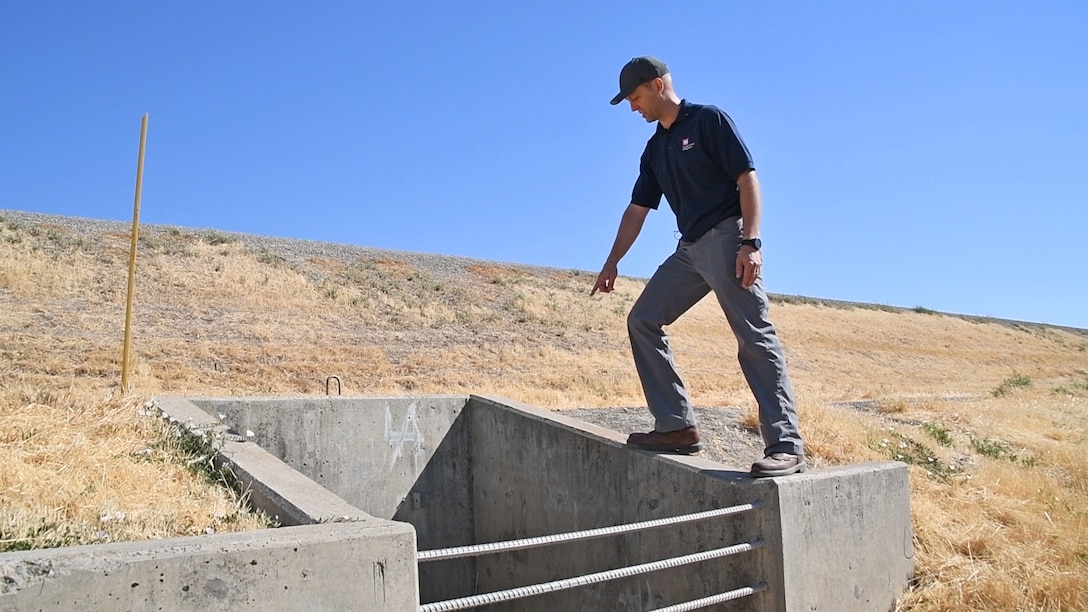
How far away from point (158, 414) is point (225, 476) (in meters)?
1.45

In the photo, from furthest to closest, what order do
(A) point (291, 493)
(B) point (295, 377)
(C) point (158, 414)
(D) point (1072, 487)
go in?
(B) point (295, 377) → (D) point (1072, 487) → (C) point (158, 414) → (A) point (291, 493)

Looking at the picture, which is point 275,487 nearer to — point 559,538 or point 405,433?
point 559,538

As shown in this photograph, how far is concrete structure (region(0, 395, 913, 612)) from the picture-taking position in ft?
8.30

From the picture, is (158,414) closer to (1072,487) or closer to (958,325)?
(1072,487)

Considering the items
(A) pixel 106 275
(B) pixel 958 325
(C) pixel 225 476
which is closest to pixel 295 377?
(A) pixel 106 275

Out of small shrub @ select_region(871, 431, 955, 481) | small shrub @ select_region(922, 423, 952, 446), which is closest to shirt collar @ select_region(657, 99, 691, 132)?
small shrub @ select_region(871, 431, 955, 481)

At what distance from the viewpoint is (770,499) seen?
11.8ft

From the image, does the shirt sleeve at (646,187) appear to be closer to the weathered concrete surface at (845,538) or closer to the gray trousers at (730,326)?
A: the gray trousers at (730,326)

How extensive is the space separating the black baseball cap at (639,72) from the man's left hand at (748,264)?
1.02 meters

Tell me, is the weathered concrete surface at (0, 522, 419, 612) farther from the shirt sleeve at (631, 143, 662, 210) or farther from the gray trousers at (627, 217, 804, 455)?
the shirt sleeve at (631, 143, 662, 210)

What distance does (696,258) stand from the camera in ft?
13.1

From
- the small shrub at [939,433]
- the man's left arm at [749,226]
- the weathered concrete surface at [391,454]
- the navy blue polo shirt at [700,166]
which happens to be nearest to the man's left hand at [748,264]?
the man's left arm at [749,226]

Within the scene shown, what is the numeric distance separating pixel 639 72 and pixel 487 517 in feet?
12.4

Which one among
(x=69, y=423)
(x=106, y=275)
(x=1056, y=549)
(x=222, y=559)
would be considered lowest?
(x=1056, y=549)
